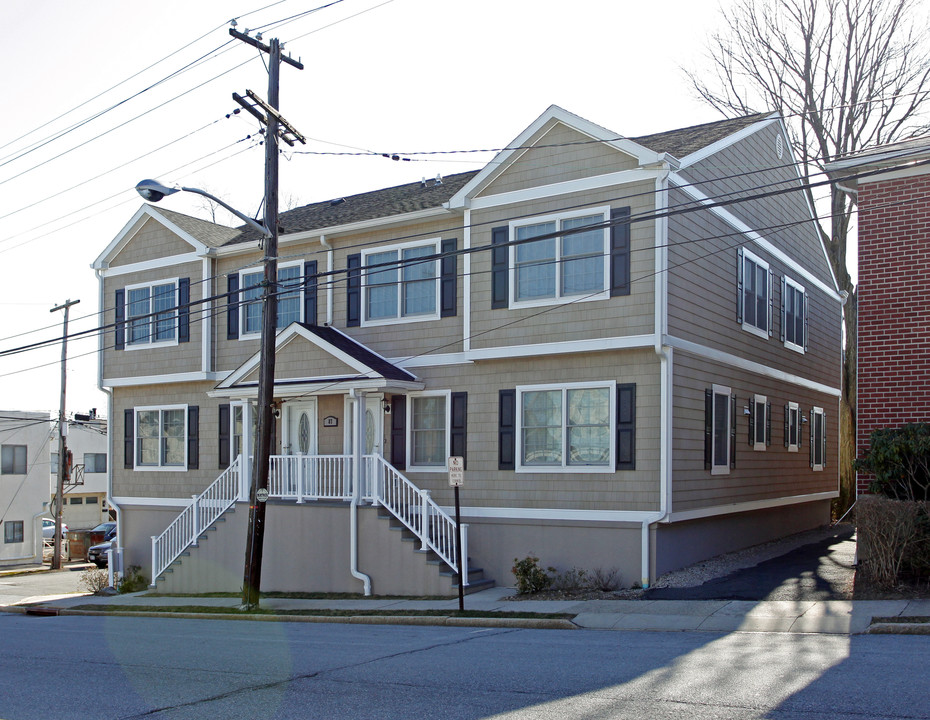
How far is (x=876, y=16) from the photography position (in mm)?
27016

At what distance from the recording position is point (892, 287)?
15148 millimetres

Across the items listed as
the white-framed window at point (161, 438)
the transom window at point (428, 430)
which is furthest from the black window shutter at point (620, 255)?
the white-framed window at point (161, 438)

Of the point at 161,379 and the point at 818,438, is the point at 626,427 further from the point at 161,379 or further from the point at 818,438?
the point at 161,379

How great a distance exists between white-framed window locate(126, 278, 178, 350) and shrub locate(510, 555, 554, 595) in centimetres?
1128

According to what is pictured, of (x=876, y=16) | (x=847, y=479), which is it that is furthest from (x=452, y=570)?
(x=876, y=16)

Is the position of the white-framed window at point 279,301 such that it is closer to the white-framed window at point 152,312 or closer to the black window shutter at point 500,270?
the white-framed window at point 152,312

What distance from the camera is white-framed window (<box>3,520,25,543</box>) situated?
127 feet

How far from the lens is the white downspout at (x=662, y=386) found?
15781 millimetres

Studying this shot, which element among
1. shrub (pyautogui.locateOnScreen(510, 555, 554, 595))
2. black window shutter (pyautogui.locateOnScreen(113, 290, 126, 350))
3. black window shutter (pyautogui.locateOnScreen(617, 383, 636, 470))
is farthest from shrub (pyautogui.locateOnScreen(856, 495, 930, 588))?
black window shutter (pyautogui.locateOnScreen(113, 290, 126, 350))

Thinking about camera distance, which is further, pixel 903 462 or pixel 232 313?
pixel 232 313

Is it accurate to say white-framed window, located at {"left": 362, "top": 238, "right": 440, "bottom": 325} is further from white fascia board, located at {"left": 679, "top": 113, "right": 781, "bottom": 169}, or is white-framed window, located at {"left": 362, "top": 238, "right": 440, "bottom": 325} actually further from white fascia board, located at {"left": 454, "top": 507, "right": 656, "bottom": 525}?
white fascia board, located at {"left": 679, "top": 113, "right": 781, "bottom": 169}

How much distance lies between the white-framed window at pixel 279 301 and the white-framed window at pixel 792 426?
462 inches

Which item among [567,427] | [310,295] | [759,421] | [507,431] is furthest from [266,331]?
[759,421]

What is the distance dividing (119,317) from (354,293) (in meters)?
7.46
